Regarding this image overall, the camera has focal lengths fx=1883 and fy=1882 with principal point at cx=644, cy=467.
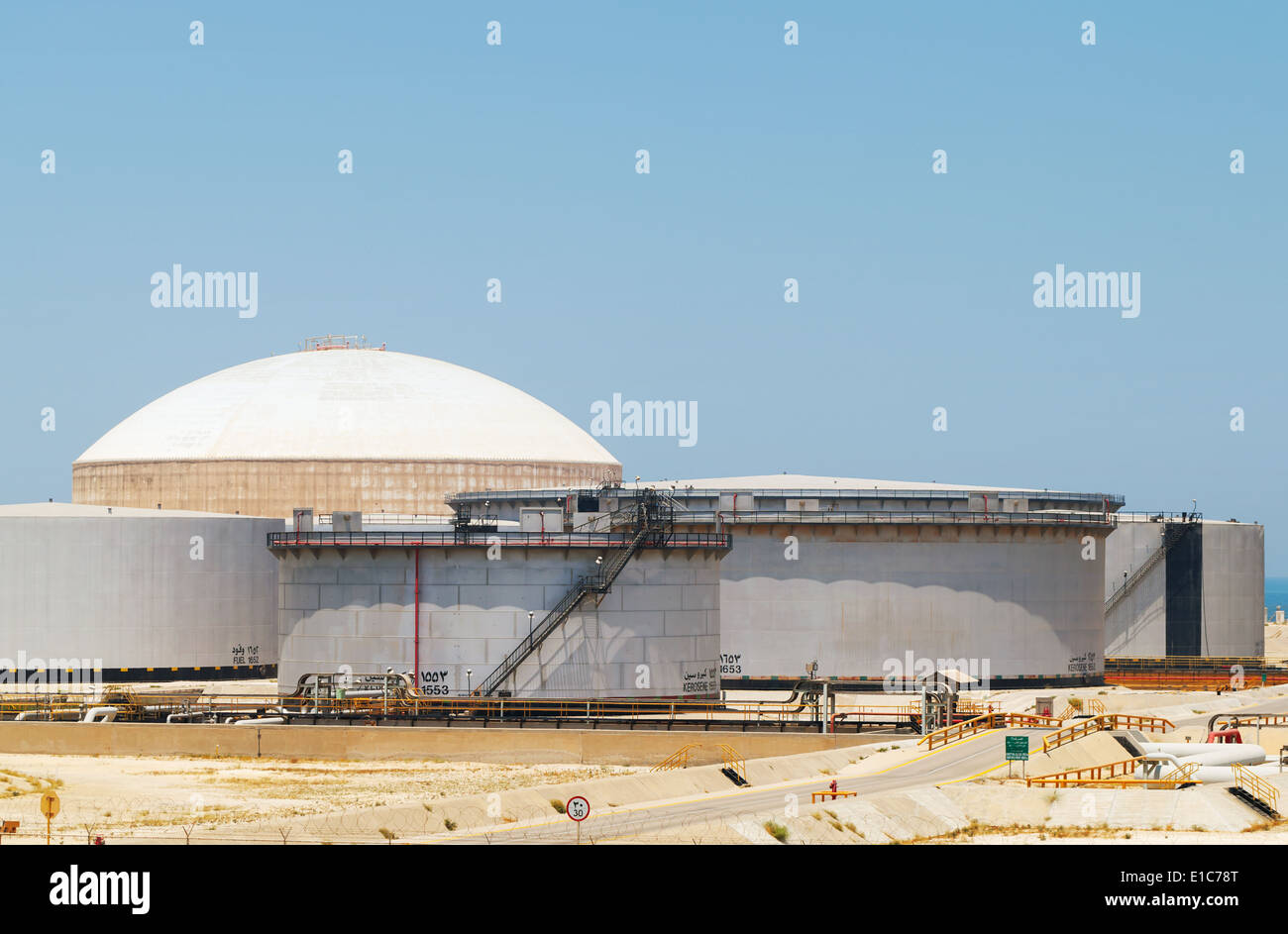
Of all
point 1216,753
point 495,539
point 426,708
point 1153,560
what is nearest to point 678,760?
point 426,708

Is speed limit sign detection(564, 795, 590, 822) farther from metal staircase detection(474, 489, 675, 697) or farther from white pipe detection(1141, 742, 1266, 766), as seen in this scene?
metal staircase detection(474, 489, 675, 697)

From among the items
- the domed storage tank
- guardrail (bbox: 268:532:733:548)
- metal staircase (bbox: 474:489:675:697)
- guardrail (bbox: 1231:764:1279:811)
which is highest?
the domed storage tank

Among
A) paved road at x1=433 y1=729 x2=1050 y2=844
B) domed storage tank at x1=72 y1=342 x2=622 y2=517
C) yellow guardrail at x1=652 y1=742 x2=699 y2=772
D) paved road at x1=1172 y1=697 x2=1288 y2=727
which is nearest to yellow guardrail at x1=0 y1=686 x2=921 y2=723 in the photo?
yellow guardrail at x1=652 y1=742 x2=699 y2=772

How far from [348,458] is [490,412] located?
492 inches

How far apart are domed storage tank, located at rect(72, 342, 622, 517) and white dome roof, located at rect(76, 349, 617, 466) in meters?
0.10

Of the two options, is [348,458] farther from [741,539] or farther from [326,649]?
[326,649]

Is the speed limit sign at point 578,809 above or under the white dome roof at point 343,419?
under

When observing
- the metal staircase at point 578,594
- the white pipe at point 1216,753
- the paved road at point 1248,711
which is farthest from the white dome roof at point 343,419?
the white pipe at point 1216,753

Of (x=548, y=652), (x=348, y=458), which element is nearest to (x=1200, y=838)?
(x=548, y=652)

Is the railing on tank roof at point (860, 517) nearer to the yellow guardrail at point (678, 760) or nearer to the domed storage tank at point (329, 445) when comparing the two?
the yellow guardrail at point (678, 760)

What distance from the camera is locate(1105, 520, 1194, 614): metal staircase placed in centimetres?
9702

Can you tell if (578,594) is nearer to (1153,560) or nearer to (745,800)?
(745,800)

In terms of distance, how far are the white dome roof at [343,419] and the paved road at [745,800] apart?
59.7 meters

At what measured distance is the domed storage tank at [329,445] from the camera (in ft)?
351
